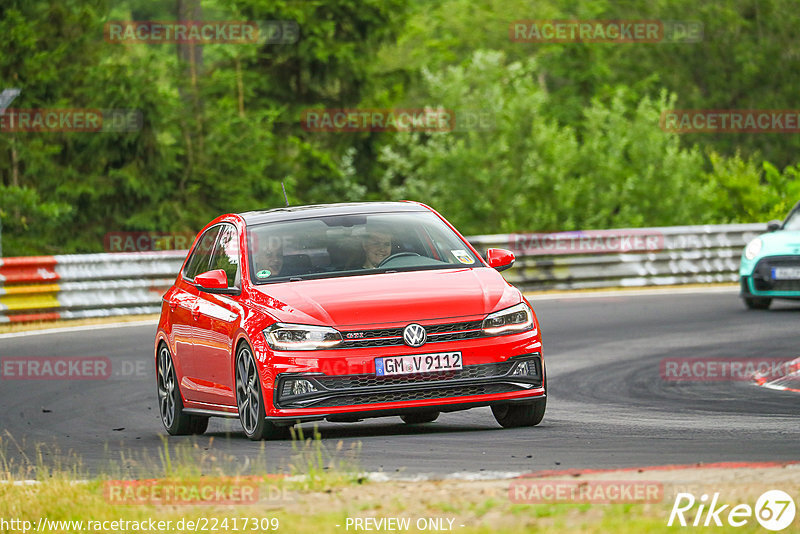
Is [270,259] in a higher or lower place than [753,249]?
higher

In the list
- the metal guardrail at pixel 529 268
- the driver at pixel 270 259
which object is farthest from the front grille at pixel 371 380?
the metal guardrail at pixel 529 268

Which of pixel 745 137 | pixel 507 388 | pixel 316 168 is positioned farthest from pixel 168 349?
pixel 745 137

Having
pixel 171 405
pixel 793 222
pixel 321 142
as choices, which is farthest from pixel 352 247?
pixel 321 142

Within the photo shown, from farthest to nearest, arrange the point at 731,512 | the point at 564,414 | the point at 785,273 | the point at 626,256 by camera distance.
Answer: the point at 626,256, the point at 785,273, the point at 564,414, the point at 731,512

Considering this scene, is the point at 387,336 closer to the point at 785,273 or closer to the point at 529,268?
the point at 785,273

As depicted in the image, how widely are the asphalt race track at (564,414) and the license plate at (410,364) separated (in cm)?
44

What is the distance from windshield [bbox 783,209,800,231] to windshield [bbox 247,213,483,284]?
35.6 ft

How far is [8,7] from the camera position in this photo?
33875mm

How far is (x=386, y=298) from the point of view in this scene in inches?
373

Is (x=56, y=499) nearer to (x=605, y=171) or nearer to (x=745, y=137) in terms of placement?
(x=605, y=171)

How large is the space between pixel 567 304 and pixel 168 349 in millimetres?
11638

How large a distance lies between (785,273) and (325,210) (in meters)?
10.4

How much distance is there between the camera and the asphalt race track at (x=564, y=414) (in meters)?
8.40

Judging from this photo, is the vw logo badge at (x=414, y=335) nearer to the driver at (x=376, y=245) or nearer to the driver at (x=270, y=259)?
the driver at (x=376, y=245)
